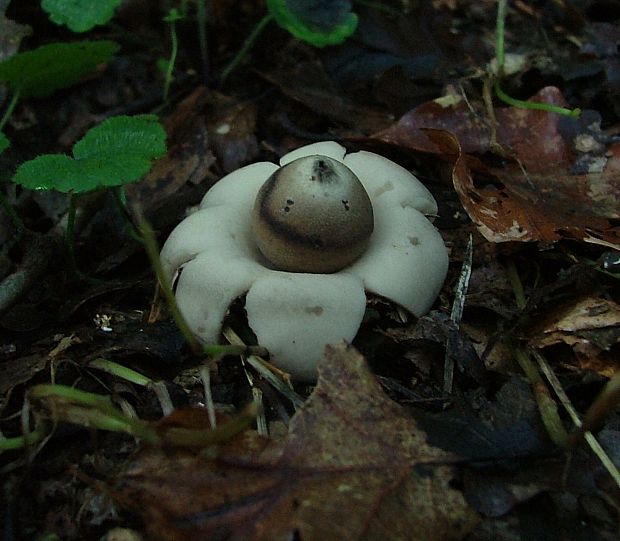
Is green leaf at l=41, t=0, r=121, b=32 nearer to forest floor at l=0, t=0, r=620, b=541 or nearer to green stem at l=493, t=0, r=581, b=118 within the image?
forest floor at l=0, t=0, r=620, b=541

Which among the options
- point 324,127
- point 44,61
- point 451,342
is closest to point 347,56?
point 324,127

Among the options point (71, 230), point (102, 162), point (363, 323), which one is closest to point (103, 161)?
point (102, 162)

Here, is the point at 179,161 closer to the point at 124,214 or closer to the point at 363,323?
the point at 124,214

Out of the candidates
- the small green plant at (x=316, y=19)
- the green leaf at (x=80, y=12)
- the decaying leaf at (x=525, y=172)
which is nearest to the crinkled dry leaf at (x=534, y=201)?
the decaying leaf at (x=525, y=172)

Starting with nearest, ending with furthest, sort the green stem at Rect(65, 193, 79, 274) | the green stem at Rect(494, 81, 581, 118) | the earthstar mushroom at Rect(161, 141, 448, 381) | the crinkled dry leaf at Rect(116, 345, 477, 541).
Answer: the crinkled dry leaf at Rect(116, 345, 477, 541)
the earthstar mushroom at Rect(161, 141, 448, 381)
the green stem at Rect(65, 193, 79, 274)
the green stem at Rect(494, 81, 581, 118)

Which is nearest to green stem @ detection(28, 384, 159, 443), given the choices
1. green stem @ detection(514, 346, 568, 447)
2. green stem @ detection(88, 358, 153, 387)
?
green stem @ detection(88, 358, 153, 387)

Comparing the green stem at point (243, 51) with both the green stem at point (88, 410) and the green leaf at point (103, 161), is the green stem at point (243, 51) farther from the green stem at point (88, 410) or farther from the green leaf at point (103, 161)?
the green stem at point (88, 410)
